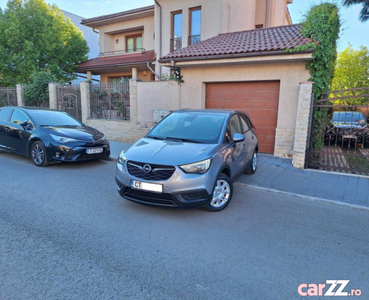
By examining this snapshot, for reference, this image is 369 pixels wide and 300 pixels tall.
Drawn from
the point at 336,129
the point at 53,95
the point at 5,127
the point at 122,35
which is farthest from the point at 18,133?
the point at 122,35

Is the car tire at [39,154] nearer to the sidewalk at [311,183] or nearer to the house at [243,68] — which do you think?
the house at [243,68]

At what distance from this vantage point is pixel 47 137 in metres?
6.83

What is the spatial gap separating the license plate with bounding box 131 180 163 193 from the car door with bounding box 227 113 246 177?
61.1 inches

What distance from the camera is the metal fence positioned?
37.7ft

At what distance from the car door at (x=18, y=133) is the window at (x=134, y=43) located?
1267 centimetres

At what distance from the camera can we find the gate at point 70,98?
13.3 m

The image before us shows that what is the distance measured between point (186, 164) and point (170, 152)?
414 mm

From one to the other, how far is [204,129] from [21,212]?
3322mm

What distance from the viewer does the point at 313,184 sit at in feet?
19.7

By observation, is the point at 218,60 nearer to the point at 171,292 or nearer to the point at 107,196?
the point at 107,196

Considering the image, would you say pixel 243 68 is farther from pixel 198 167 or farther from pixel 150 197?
pixel 150 197

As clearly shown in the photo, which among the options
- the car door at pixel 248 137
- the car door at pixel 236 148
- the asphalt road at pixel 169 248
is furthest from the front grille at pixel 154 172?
the car door at pixel 248 137

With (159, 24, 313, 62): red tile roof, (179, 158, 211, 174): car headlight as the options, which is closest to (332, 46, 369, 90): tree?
(159, 24, 313, 62): red tile roof

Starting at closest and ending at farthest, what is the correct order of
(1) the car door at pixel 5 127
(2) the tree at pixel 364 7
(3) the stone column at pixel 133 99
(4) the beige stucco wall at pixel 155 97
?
(2) the tree at pixel 364 7 < (1) the car door at pixel 5 127 < (4) the beige stucco wall at pixel 155 97 < (3) the stone column at pixel 133 99
